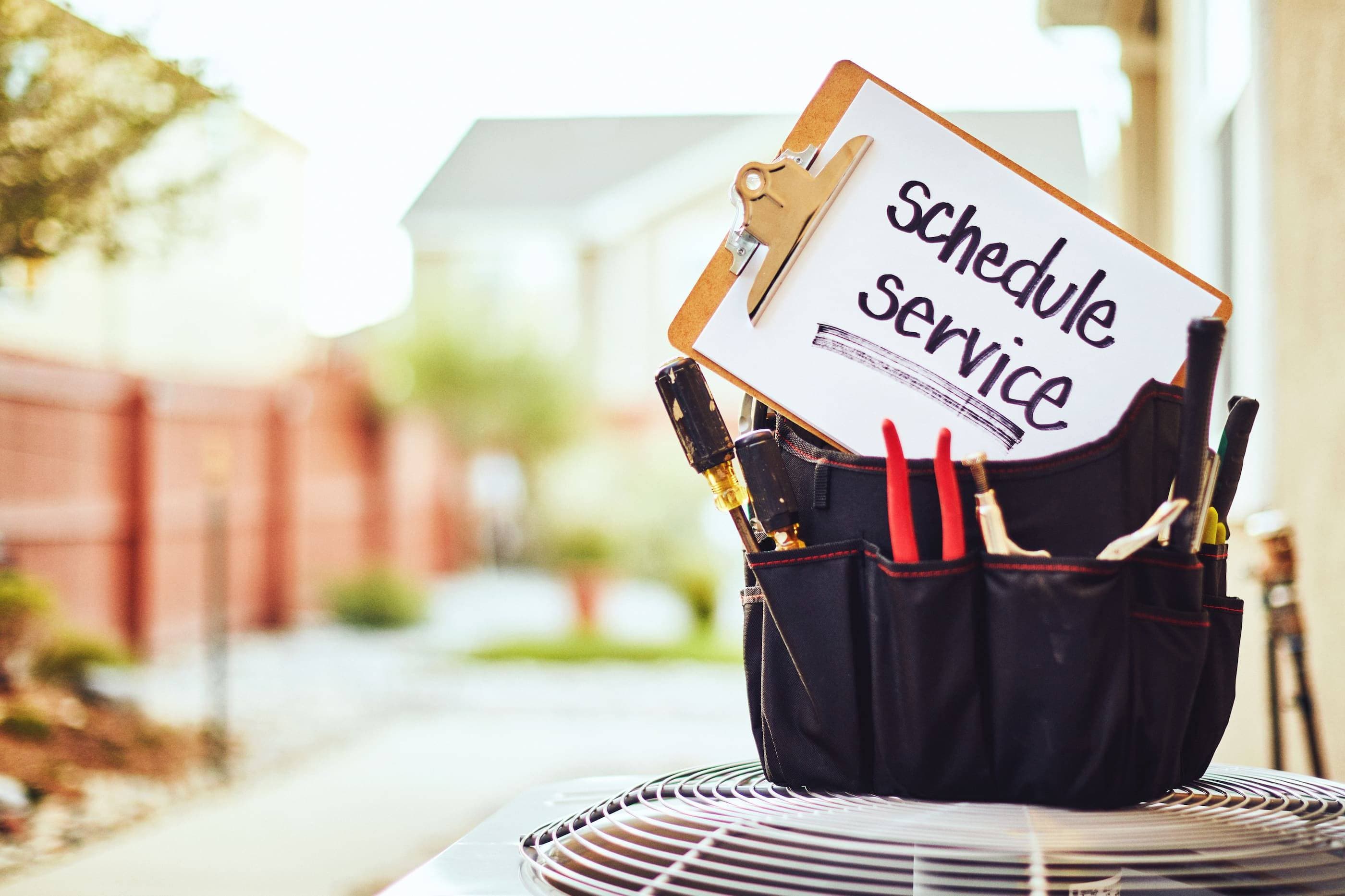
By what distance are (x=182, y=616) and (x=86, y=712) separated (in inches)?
120

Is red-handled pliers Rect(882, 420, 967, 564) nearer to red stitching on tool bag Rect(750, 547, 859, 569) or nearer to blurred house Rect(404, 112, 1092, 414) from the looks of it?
red stitching on tool bag Rect(750, 547, 859, 569)

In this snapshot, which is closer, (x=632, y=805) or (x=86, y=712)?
(x=632, y=805)

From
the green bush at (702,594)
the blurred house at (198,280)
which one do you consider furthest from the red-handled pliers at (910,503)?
the green bush at (702,594)

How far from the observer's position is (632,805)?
79cm

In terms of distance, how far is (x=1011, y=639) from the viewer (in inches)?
26.5

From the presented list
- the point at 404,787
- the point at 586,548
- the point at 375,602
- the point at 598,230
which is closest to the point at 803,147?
the point at 404,787

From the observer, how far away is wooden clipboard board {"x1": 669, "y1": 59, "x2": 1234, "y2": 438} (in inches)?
29.5

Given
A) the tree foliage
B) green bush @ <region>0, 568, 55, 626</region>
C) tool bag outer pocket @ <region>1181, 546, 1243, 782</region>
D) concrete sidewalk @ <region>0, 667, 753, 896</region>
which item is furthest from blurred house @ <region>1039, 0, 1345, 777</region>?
green bush @ <region>0, 568, 55, 626</region>

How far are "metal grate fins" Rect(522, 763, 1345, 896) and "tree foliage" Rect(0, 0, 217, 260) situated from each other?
3.64 meters

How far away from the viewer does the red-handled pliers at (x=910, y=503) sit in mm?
664

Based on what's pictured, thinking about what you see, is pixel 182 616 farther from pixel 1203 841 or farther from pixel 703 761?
pixel 1203 841

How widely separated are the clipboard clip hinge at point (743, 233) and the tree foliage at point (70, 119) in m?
3.51

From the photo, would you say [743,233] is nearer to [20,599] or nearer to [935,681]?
[935,681]

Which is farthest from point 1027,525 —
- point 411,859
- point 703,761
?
point 703,761
